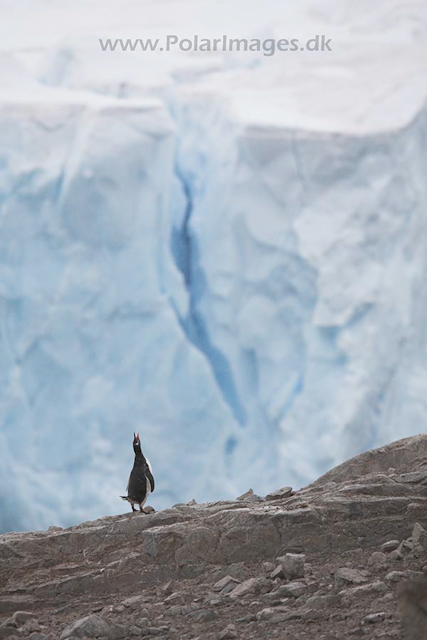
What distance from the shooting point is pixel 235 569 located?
2.49 metres

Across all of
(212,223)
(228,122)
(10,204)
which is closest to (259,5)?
(228,122)

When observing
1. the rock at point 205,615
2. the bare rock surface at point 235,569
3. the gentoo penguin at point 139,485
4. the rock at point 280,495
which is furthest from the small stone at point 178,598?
the gentoo penguin at point 139,485

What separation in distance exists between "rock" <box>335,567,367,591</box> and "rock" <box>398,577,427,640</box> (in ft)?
1.99

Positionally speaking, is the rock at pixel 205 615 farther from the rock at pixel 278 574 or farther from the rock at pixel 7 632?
the rock at pixel 7 632

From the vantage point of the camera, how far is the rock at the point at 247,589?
2281 mm

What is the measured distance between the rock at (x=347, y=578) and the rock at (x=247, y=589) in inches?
9.0

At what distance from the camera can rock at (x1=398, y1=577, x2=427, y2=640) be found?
155 centimetres

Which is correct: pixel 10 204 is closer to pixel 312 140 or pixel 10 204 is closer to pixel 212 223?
pixel 212 223

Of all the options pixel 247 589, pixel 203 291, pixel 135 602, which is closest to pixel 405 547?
pixel 247 589

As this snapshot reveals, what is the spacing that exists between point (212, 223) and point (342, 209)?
1.56 meters

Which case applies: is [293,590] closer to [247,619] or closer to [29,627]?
[247,619]

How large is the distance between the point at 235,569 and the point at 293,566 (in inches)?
8.8

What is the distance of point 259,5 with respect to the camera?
40.5 feet

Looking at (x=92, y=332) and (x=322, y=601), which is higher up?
(x=92, y=332)
